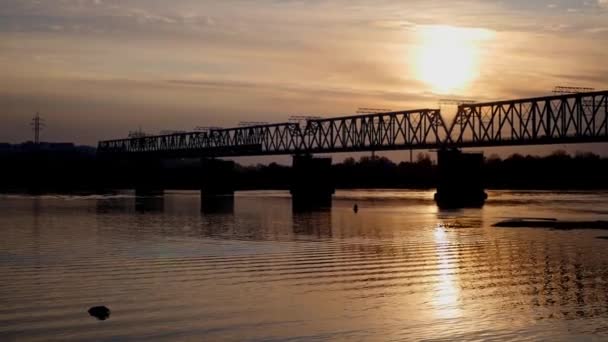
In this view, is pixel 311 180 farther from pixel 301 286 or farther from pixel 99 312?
pixel 99 312

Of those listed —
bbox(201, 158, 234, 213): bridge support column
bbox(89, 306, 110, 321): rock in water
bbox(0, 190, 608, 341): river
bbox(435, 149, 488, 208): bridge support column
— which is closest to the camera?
bbox(0, 190, 608, 341): river

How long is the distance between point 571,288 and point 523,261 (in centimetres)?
1022

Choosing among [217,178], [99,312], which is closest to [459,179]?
[217,178]

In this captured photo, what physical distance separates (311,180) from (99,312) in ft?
436

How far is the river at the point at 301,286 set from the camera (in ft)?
80.1

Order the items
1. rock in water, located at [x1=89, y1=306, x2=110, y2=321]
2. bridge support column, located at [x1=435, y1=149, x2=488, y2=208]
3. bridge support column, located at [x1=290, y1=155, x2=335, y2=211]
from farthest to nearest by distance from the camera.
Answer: bridge support column, located at [x1=290, y1=155, x2=335, y2=211] → bridge support column, located at [x1=435, y1=149, x2=488, y2=208] → rock in water, located at [x1=89, y1=306, x2=110, y2=321]

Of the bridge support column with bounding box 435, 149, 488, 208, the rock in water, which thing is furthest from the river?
the bridge support column with bounding box 435, 149, 488, 208

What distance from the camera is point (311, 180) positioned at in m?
158

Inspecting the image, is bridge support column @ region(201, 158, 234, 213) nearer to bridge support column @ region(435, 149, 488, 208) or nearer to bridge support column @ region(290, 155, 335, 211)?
bridge support column @ region(290, 155, 335, 211)

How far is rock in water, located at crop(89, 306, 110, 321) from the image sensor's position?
25.2 meters

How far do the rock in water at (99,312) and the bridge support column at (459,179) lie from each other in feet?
338

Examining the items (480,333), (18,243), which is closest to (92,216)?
(18,243)

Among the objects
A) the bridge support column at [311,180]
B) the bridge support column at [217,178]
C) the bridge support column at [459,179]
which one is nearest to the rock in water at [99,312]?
the bridge support column at [459,179]

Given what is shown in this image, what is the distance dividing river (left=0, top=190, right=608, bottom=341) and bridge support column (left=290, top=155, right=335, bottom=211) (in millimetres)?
91628
